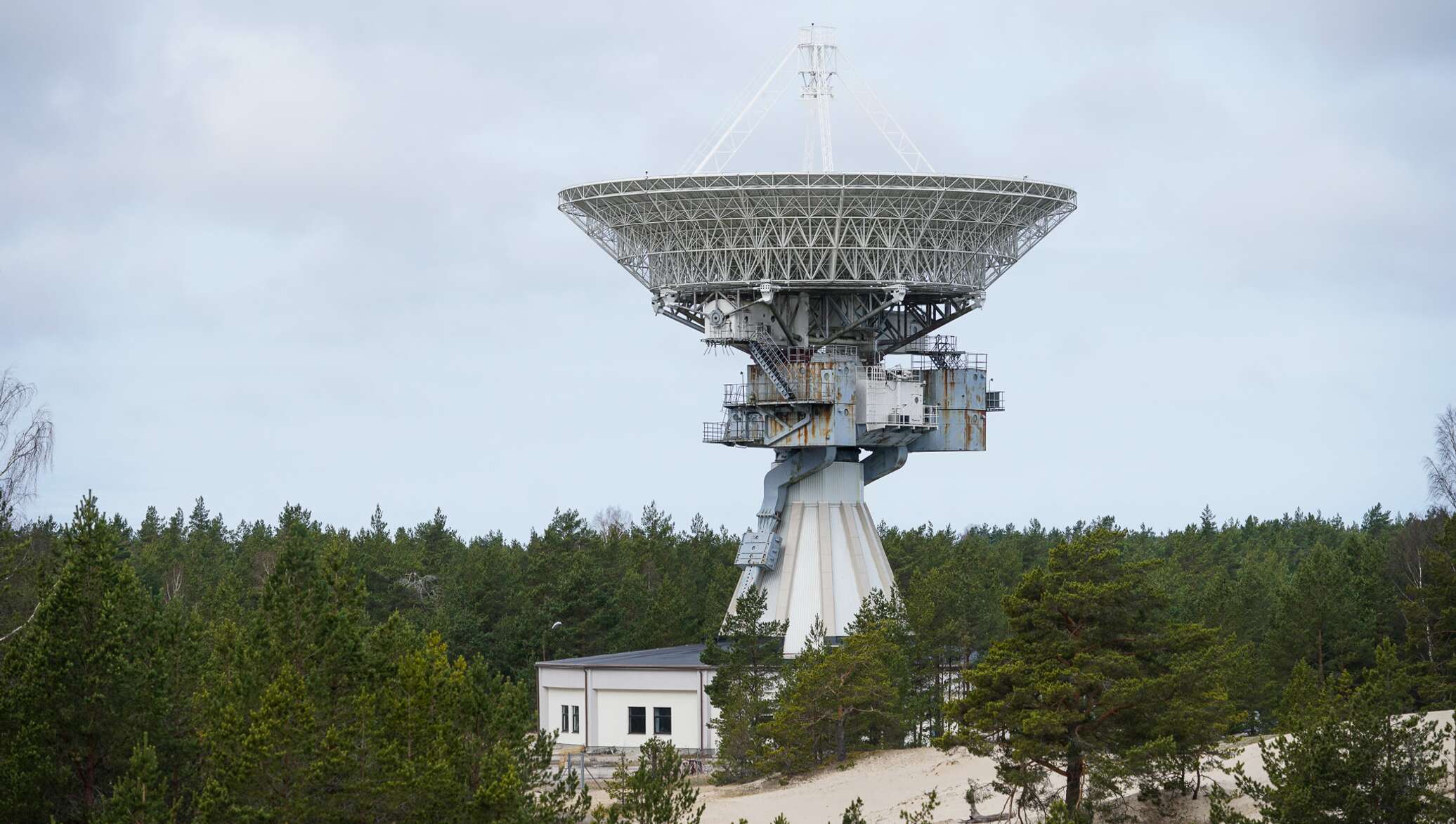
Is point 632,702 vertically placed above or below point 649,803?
above

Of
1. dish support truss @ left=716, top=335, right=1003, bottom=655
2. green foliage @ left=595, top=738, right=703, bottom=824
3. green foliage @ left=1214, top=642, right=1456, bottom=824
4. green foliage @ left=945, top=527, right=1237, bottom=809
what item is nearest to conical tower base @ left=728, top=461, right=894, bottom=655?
dish support truss @ left=716, top=335, right=1003, bottom=655

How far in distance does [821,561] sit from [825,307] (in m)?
7.78

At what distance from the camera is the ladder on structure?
5741 cm

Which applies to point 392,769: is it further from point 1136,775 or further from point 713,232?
point 713,232

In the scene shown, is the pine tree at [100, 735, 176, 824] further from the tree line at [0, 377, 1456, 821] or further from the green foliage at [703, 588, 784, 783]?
the green foliage at [703, 588, 784, 783]

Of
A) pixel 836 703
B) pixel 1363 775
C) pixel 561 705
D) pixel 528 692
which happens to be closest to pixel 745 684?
pixel 836 703

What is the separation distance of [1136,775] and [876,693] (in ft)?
48.6

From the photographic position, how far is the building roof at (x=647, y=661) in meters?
62.2

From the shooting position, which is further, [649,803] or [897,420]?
[897,420]

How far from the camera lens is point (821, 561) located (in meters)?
59.8

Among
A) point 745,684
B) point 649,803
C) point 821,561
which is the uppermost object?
point 821,561

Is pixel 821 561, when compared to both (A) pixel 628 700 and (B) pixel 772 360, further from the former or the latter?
(A) pixel 628 700

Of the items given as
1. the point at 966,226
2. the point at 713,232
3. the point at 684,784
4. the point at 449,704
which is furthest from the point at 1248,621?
the point at 449,704

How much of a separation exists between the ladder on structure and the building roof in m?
8.36
